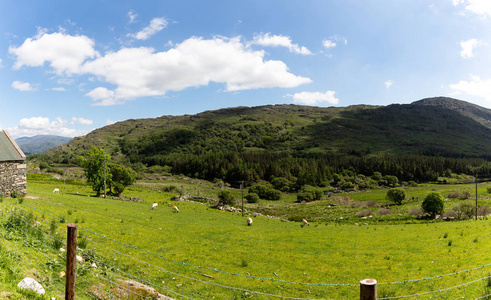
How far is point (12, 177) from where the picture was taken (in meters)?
29.4

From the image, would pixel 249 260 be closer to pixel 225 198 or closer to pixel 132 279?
pixel 132 279

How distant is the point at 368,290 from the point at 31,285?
1114cm

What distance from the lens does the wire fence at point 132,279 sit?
11.6 m

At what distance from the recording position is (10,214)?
15.9 meters

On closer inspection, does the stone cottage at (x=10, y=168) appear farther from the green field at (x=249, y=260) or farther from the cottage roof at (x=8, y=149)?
the green field at (x=249, y=260)

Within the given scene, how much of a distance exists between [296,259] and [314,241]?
29.7 feet

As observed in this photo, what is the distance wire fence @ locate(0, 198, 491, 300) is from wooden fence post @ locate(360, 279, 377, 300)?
3.75m

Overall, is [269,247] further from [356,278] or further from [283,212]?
[283,212]

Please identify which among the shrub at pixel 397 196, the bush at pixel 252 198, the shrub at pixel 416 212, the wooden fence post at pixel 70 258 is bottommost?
the bush at pixel 252 198

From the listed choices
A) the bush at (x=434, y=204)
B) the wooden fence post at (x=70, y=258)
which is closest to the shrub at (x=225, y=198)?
the bush at (x=434, y=204)

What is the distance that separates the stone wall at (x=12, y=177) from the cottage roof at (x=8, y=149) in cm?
58

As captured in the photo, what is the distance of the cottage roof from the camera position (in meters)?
28.9

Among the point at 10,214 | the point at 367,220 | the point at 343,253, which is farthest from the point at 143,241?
the point at 367,220

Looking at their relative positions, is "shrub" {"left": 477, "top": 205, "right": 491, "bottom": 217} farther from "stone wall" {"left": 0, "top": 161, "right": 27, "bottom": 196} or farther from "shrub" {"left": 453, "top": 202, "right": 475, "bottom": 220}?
"stone wall" {"left": 0, "top": 161, "right": 27, "bottom": 196}
